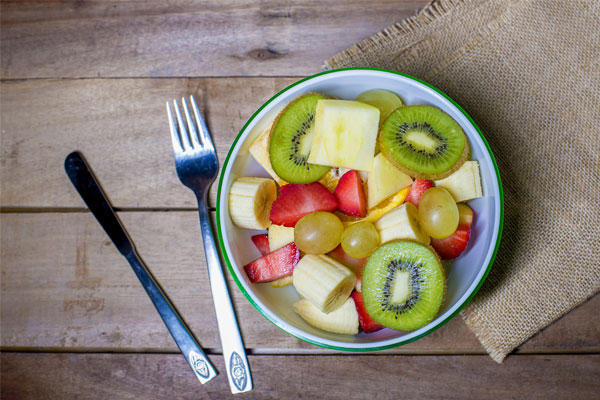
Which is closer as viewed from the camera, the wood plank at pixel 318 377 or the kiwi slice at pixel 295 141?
the kiwi slice at pixel 295 141

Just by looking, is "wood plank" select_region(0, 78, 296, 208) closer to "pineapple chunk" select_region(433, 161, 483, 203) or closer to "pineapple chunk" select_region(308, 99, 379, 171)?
"pineapple chunk" select_region(308, 99, 379, 171)

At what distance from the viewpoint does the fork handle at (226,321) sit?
102cm

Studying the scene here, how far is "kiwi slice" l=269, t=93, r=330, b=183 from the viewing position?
0.82 metres

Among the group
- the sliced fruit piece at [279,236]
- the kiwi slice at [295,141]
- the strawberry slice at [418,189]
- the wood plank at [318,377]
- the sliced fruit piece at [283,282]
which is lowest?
the wood plank at [318,377]

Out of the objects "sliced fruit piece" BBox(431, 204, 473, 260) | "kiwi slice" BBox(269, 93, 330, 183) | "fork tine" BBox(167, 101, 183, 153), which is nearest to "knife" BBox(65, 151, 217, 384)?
"fork tine" BBox(167, 101, 183, 153)

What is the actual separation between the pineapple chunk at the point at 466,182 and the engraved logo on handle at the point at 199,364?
649 mm

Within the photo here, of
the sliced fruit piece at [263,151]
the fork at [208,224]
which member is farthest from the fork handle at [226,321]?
the sliced fruit piece at [263,151]

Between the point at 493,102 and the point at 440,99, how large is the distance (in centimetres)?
25

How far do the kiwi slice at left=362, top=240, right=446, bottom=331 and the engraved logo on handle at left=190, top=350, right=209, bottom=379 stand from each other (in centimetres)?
44

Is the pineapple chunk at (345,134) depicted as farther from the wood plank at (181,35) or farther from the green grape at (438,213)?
the wood plank at (181,35)

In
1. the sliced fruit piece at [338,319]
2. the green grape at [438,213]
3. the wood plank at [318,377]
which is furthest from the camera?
the wood plank at [318,377]

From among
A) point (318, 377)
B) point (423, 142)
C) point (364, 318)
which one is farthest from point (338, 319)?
point (423, 142)

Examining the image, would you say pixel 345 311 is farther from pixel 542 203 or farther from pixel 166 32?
pixel 166 32

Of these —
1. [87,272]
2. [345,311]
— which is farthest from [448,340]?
[87,272]
